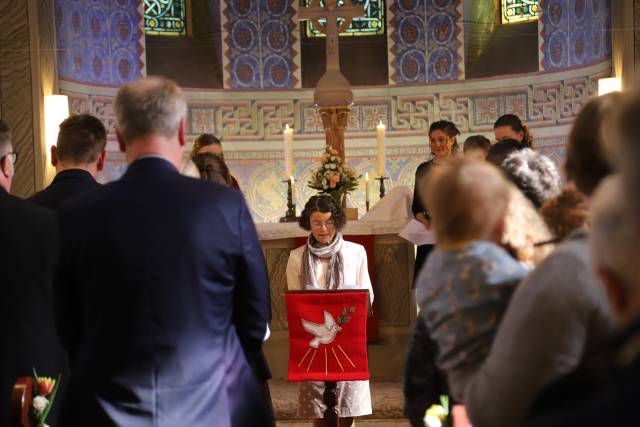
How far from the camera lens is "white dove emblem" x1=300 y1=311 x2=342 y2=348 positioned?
481 cm

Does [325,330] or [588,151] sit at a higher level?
[588,151]

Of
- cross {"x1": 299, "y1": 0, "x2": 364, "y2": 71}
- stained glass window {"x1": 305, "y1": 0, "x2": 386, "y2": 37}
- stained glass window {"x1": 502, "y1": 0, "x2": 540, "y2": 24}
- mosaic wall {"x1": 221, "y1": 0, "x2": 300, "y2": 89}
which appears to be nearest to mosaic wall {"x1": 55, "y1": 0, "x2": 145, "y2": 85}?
mosaic wall {"x1": 221, "y1": 0, "x2": 300, "y2": 89}

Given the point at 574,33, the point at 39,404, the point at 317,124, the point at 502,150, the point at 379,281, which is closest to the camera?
the point at 39,404

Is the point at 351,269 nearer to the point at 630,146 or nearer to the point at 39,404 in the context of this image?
the point at 39,404

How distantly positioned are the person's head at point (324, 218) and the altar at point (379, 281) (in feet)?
4.48

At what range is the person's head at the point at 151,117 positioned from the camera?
8.18ft

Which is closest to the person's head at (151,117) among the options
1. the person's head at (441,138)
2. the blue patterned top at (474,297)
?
the blue patterned top at (474,297)

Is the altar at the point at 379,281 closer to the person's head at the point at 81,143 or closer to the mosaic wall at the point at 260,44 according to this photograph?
the person's head at the point at 81,143

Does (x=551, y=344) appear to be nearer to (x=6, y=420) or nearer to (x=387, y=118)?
(x=6, y=420)

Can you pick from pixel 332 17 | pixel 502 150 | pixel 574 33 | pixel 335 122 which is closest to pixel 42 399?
pixel 502 150

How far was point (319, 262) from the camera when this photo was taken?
5.41 m

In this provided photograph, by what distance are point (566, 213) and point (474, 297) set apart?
0.31 metres

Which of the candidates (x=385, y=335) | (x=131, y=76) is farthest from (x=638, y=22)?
(x=131, y=76)

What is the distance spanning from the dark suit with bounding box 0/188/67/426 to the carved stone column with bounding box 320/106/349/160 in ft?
21.5
